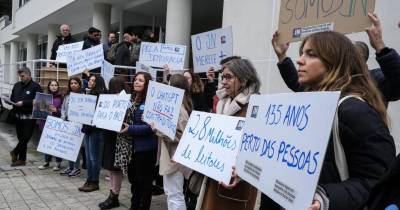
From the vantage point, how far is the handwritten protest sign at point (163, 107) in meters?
3.88

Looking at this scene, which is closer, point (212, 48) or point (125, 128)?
point (125, 128)

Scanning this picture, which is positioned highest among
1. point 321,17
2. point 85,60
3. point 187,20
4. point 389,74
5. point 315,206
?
point 187,20

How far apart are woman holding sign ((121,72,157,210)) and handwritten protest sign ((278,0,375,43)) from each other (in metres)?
1.75

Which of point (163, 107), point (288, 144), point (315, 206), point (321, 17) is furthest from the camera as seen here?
point (163, 107)

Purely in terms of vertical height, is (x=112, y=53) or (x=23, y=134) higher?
(x=112, y=53)

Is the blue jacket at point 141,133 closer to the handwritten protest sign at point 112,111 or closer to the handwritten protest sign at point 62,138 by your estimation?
the handwritten protest sign at point 112,111

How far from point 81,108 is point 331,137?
508 centimetres

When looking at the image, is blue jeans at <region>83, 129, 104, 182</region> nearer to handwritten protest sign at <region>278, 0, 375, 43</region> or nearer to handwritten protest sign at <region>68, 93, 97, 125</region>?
handwritten protest sign at <region>68, 93, 97, 125</region>

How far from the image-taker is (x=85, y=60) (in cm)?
761

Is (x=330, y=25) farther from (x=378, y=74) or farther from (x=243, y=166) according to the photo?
(x=243, y=166)

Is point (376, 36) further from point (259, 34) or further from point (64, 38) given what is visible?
point (64, 38)

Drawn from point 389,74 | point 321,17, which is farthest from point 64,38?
point 389,74

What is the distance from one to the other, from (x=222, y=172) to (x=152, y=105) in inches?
66.9

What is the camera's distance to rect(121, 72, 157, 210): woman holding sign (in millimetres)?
4551
